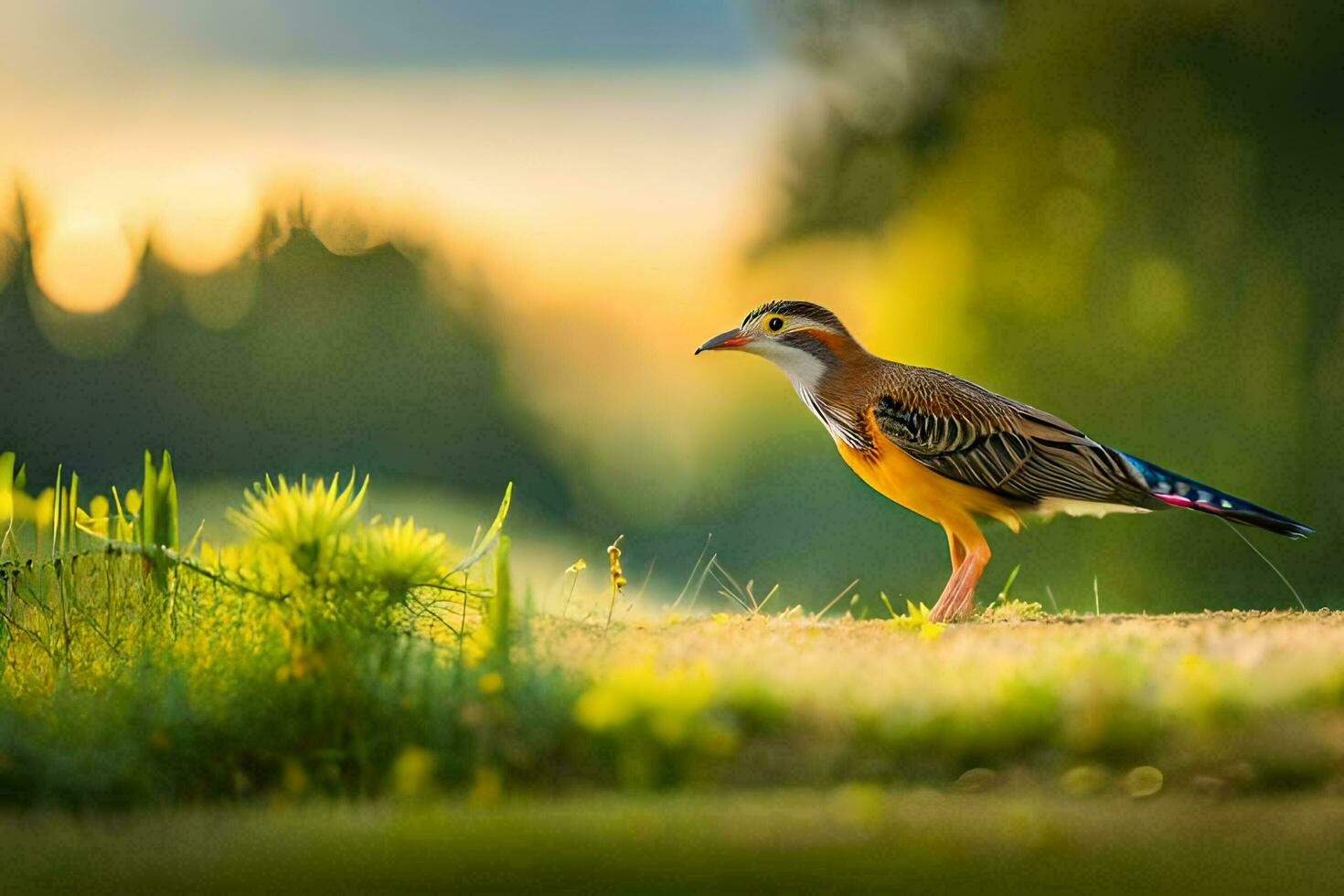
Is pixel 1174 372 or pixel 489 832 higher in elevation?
pixel 1174 372

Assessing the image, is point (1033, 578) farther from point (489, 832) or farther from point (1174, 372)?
point (489, 832)

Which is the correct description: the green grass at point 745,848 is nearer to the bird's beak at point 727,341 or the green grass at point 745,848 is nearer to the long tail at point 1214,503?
the long tail at point 1214,503

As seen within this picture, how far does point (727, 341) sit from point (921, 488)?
3.04 feet

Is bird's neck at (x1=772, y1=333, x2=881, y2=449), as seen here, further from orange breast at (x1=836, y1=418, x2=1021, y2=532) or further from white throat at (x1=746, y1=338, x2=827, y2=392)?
orange breast at (x1=836, y1=418, x2=1021, y2=532)

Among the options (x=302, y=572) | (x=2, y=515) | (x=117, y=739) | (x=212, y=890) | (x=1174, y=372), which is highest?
(x=1174, y=372)

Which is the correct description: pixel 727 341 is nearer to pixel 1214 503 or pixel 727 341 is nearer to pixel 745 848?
pixel 1214 503

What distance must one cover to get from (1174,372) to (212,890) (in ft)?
25.7

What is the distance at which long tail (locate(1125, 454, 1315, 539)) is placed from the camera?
494cm

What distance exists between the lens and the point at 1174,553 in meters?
9.02

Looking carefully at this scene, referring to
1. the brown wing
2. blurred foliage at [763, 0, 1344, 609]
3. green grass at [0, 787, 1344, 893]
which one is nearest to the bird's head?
the brown wing

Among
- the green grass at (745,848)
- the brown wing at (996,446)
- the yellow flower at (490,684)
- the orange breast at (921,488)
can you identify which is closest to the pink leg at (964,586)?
the orange breast at (921,488)

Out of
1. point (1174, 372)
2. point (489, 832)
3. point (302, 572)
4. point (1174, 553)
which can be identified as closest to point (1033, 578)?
point (1174, 553)

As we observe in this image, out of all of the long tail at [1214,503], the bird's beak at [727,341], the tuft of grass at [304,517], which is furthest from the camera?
the bird's beak at [727,341]

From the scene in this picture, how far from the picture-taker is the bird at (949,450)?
5.02 m
